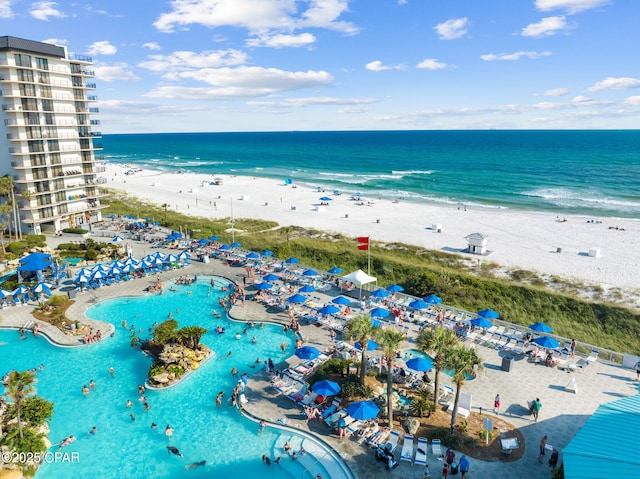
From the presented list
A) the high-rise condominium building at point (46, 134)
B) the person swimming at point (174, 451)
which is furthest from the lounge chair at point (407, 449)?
the high-rise condominium building at point (46, 134)

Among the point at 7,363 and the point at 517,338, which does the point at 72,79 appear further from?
the point at 517,338

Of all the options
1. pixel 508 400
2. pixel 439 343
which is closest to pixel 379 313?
pixel 508 400

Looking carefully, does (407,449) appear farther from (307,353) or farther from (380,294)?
(380,294)

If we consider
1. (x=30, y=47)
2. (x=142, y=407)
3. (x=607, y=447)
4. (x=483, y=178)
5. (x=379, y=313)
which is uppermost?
(x=30, y=47)

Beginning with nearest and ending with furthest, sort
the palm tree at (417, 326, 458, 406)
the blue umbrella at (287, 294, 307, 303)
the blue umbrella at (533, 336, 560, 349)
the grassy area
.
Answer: the palm tree at (417, 326, 458, 406) < the blue umbrella at (533, 336, 560, 349) < the blue umbrella at (287, 294, 307, 303) < the grassy area

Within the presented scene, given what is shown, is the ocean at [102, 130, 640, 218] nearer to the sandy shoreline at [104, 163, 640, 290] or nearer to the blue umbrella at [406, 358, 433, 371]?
the sandy shoreline at [104, 163, 640, 290]

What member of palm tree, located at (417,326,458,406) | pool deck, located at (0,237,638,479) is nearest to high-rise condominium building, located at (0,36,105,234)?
pool deck, located at (0,237,638,479)

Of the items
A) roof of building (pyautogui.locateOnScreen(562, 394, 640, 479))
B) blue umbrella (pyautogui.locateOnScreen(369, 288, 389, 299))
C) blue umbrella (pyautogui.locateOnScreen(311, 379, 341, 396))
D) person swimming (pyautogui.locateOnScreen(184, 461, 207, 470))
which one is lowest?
person swimming (pyautogui.locateOnScreen(184, 461, 207, 470))
